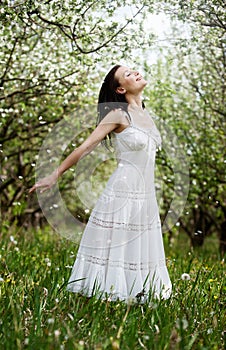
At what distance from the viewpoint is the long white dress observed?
3965 mm

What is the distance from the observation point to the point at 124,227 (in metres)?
4.00

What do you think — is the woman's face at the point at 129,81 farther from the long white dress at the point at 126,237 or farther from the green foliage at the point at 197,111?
the green foliage at the point at 197,111

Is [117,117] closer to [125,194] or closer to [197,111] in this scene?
[125,194]

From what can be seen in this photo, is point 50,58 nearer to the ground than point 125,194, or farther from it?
farther from it

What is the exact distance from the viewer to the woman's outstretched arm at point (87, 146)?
3.87 m

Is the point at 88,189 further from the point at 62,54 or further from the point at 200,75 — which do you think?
the point at 200,75

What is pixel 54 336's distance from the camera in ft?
8.87

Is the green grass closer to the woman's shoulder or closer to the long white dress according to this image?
the long white dress

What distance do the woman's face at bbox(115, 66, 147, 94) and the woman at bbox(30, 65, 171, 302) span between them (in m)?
0.18

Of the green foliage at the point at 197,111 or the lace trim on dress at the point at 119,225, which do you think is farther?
the green foliage at the point at 197,111

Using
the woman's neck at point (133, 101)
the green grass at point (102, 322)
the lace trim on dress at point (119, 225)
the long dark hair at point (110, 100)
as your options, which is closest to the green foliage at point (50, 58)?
the long dark hair at point (110, 100)

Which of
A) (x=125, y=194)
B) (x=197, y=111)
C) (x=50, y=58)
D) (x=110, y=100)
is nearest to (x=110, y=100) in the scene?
(x=110, y=100)

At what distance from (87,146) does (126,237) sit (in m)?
0.66

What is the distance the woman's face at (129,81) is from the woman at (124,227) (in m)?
0.18
